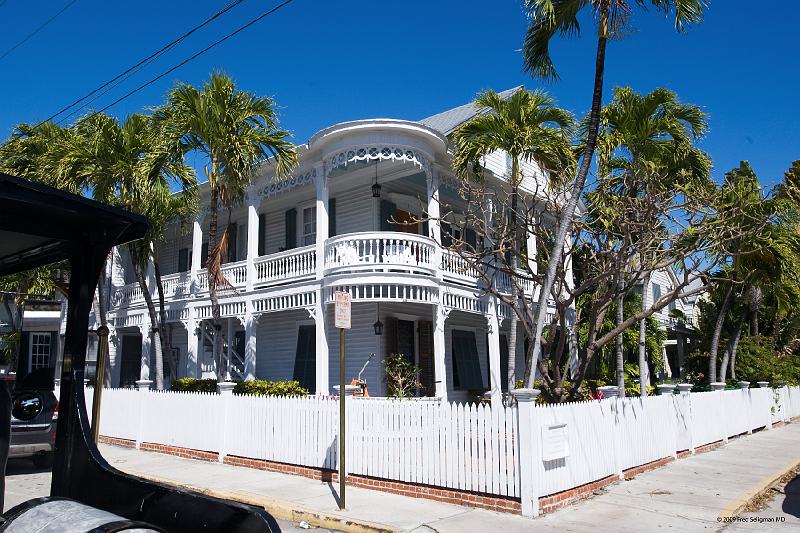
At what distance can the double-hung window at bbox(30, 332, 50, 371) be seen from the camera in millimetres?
4734

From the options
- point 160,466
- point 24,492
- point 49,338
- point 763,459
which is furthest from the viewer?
point 763,459

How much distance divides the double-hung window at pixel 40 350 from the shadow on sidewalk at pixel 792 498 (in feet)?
27.5

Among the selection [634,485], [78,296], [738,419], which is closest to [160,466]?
[634,485]

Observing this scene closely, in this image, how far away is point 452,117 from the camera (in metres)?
21.3

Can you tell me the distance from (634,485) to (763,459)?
4.36 meters

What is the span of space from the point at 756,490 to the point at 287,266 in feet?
38.3

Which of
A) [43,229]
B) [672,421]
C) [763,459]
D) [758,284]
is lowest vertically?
[763,459]

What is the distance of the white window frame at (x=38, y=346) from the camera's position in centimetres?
473

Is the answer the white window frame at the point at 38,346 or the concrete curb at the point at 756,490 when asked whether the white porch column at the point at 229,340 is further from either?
the white window frame at the point at 38,346

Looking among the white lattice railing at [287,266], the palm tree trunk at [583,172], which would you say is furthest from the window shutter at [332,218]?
the palm tree trunk at [583,172]

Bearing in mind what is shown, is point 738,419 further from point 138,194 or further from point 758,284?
point 138,194

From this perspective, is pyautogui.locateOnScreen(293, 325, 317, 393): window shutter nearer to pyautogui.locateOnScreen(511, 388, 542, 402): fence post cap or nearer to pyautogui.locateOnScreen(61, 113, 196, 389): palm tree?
pyautogui.locateOnScreen(61, 113, 196, 389): palm tree

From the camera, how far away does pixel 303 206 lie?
63.0 feet

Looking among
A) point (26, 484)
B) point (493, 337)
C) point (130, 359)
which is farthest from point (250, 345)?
point (130, 359)
